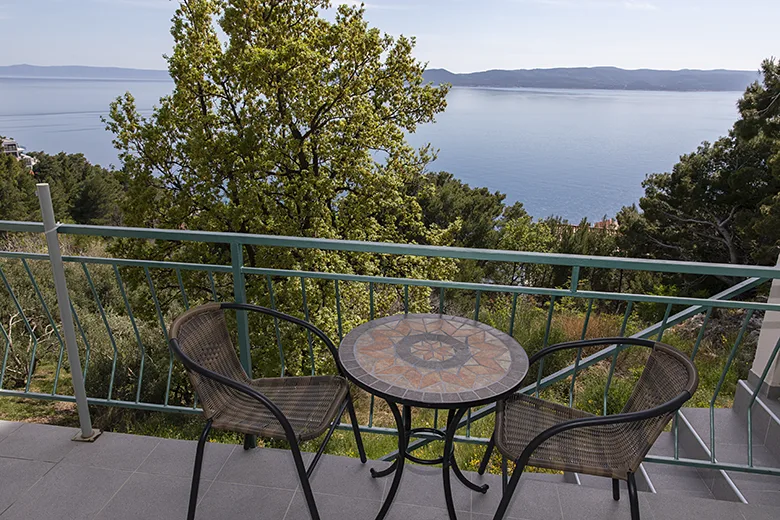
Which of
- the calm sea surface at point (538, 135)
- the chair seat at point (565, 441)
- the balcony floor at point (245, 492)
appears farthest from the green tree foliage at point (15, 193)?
the chair seat at point (565, 441)

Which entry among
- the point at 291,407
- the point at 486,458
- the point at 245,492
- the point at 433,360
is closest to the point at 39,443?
the point at 245,492

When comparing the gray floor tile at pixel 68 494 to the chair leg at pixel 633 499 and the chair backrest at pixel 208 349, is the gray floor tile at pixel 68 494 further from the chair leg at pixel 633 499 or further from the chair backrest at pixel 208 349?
the chair leg at pixel 633 499

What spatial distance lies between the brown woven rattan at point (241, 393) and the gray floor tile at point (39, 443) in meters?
0.99

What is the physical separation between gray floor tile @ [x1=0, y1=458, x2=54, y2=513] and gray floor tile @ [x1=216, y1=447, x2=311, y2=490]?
0.77 m

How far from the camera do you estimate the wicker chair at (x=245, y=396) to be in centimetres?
162

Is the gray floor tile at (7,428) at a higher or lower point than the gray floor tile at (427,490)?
lower

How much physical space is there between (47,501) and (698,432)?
3.72 m

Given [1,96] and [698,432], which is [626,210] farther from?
[1,96]

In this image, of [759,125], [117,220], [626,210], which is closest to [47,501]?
[759,125]

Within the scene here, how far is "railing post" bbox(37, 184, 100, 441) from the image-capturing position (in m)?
2.00

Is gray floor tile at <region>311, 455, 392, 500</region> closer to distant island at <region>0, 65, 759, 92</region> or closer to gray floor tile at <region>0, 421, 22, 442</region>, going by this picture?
gray floor tile at <region>0, 421, 22, 442</region>

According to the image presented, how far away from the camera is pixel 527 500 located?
2.03 meters

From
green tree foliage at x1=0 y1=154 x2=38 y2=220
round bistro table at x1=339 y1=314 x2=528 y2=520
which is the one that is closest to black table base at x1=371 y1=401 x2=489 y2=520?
round bistro table at x1=339 y1=314 x2=528 y2=520

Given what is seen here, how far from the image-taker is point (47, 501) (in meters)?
1.99
